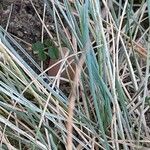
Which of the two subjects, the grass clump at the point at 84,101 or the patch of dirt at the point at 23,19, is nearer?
the grass clump at the point at 84,101

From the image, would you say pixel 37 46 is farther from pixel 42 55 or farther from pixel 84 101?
pixel 84 101

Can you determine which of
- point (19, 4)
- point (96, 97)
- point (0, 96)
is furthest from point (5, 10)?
point (96, 97)

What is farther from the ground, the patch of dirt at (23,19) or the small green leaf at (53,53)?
the patch of dirt at (23,19)

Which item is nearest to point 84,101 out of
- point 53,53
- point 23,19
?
point 53,53

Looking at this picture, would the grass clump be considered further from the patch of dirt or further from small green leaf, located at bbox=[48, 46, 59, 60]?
the patch of dirt

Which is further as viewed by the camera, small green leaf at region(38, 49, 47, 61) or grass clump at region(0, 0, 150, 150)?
small green leaf at region(38, 49, 47, 61)

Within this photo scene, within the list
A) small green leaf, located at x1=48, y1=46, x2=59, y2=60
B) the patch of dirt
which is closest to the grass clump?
small green leaf, located at x1=48, y1=46, x2=59, y2=60

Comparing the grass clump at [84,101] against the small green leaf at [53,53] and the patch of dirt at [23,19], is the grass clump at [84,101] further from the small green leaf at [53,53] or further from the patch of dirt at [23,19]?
the patch of dirt at [23,19]

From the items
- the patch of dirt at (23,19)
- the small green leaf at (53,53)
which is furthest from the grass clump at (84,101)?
the patch of dirt at (23,19)

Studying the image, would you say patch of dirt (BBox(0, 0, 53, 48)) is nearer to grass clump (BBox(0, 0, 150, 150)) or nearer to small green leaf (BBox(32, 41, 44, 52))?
small green leaf (BBox(32, 41, 44, 52))

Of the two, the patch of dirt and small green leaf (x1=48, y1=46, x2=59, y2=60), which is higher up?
the patch of dirt

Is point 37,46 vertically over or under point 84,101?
over
